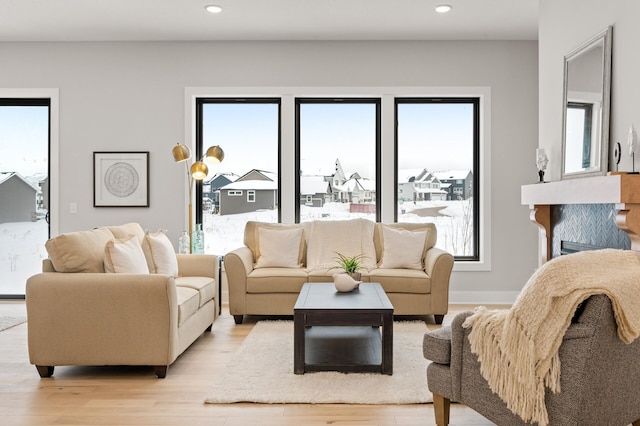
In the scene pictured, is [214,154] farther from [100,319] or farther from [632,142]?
[632,142]

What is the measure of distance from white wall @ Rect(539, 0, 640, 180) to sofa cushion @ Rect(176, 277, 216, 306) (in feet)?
9.45

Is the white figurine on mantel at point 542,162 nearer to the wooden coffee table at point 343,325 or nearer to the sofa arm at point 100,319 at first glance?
the wooden coffee table at point 343,325

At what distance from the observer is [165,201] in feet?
19.3

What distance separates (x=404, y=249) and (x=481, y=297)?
123cm

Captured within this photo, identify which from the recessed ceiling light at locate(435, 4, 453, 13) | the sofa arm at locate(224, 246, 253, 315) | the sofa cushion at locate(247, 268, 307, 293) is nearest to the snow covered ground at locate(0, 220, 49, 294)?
the sofa arm at locate(224, 246, 253, 315)

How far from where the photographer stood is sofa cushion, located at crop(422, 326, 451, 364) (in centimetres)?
245

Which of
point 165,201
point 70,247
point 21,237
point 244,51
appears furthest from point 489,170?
point 21,237

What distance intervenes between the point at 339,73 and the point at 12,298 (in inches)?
171

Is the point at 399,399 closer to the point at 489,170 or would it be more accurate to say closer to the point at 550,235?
the point at 550,235

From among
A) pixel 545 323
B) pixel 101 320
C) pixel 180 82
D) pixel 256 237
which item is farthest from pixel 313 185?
pixel 545 323

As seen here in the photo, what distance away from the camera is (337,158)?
6148mm

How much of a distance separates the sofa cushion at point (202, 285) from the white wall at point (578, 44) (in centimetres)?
288

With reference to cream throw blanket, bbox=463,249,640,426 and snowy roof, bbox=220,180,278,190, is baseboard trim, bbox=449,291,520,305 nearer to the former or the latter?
snowy roof, bbox=220,180,278,190

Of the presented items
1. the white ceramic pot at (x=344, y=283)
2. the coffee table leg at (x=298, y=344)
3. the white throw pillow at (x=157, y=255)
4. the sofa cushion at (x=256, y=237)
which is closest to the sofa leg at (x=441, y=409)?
the coffee table leg at (x=298, y=344)
